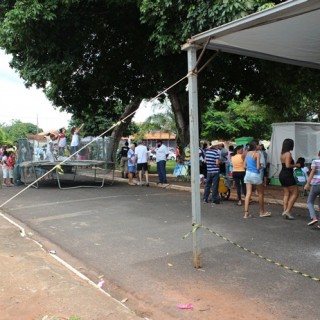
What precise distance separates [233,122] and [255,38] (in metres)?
29.5

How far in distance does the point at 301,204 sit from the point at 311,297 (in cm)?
620

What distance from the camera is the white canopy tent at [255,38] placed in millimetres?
4906

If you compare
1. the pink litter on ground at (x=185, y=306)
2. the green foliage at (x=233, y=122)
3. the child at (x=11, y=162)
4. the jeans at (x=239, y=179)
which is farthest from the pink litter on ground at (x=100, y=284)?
the green foliage at (x=233, y=122)

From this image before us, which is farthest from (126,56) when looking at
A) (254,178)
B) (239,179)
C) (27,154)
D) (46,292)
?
(46,292)

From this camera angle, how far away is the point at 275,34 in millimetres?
6176

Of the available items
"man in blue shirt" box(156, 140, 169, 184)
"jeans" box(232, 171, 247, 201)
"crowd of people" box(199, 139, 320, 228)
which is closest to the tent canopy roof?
"crowd of people" box(199, 139, 320, 228)

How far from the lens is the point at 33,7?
11359 millimetres

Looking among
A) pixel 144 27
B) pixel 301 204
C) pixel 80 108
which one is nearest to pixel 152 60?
pixel 144 27

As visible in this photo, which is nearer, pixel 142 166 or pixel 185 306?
pixel 185 306

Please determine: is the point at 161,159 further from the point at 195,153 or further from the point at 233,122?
the point at 233,122

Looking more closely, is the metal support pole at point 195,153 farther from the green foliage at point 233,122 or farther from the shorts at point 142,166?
the green foliage at point 233,122

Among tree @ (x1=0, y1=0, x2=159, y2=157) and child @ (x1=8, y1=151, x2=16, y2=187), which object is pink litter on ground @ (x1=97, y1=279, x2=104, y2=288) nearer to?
tree @ (x1=0, y1=0, x2=159, y2=157)

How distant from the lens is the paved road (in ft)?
15.2

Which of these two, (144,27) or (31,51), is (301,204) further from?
(31,51)
